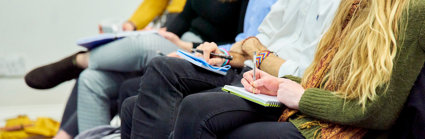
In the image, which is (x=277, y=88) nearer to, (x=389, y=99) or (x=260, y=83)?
(x=260, y=83)

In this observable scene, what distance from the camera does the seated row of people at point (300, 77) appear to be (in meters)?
0.86

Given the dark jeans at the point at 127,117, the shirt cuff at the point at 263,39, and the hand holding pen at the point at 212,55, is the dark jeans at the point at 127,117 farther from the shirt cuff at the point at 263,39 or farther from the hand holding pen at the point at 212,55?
the shirt cuff at the point at 263,39

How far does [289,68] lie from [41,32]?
2.00 metres

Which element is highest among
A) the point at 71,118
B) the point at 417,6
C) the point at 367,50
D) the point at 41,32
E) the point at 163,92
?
the point at 417,6

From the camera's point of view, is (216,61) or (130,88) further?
(130,88)

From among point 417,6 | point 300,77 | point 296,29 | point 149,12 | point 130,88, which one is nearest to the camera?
point 417,6

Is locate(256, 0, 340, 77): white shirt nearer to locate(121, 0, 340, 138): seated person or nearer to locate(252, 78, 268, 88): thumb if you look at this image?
locate(121, 0, 340, 138): seated person

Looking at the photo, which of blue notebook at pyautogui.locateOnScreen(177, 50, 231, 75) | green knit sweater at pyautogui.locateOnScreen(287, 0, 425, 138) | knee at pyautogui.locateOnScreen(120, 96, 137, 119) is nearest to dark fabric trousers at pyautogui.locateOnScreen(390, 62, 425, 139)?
green knit sweater at pyautogui.locateOnScreen(287, 0, 425, 138)

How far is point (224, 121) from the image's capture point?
965 mm

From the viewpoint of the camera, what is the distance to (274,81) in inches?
40.8

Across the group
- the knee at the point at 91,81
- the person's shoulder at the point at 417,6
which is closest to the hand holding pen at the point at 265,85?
the person's shoulder at the point at 417,6

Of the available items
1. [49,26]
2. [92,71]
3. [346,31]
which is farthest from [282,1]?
[49,26]

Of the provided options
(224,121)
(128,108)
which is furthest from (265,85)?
(128,108)

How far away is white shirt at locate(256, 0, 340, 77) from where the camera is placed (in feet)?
4.06
